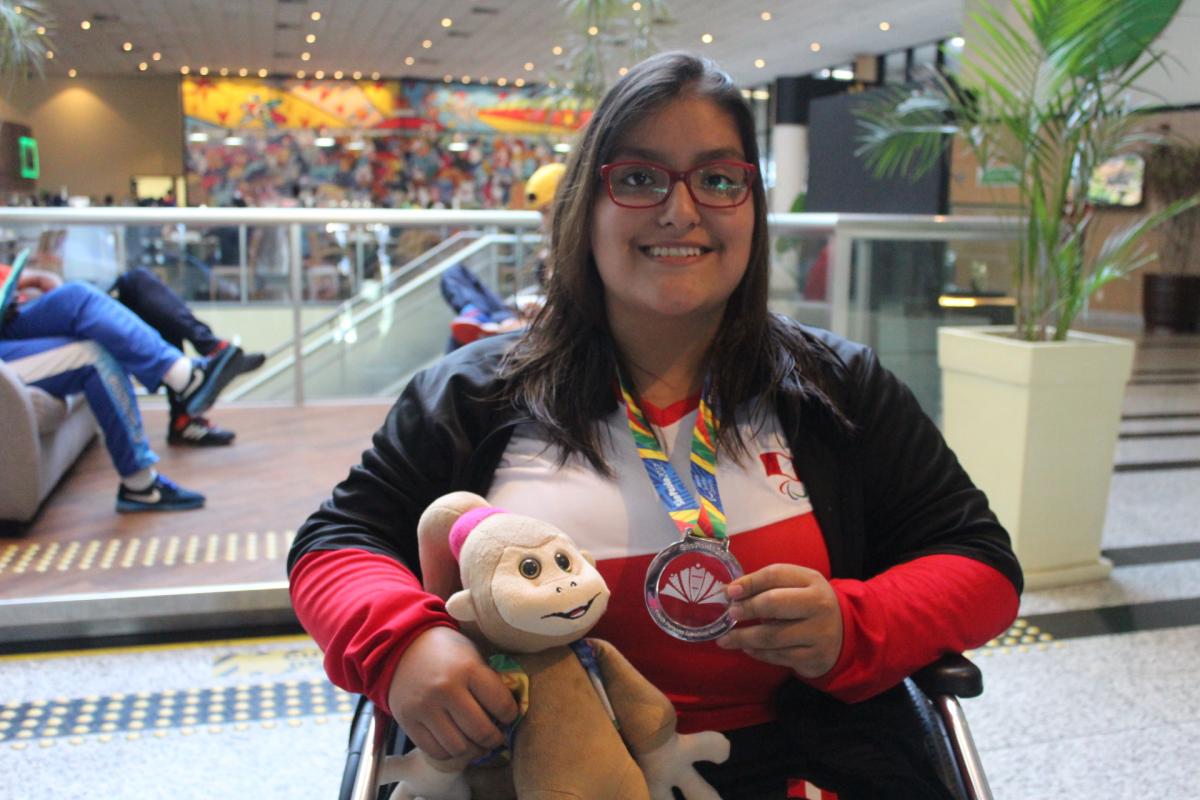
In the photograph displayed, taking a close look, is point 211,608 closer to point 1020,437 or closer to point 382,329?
point 1020,437

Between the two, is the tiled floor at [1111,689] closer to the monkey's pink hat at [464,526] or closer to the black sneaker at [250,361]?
the monkey's pink hat at [464,526]

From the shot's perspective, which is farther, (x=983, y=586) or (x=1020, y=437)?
(x=1020, y=437)

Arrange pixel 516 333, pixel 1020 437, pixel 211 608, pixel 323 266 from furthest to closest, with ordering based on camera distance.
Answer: pixel 323 266
pixel 1020 437
pixel 211 608
pixel 516 333

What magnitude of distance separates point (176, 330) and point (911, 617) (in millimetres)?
4227

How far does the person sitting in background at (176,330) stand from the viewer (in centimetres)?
462

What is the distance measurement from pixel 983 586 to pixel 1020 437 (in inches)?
81.8

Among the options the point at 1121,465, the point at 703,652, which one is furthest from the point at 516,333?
the point at 1121,465

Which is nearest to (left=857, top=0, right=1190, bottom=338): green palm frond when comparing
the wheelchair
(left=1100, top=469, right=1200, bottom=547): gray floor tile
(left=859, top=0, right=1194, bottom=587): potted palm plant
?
(left=859, top=0, right=1194, bottom=587): potted palm plant

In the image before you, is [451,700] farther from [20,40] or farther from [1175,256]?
[1175,256]

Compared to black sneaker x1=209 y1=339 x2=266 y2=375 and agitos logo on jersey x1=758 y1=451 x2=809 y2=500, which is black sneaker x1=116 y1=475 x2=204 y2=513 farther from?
agitos logo on jersey x1=758 y1=451 x2=809 y2=500

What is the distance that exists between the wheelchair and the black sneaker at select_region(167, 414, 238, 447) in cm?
374

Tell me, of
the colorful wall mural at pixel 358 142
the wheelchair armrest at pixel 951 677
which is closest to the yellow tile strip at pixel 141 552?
the wheelchair armrest at pixel 951 677

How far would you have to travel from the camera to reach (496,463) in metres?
1.29

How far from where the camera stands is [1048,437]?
3.13 metres
